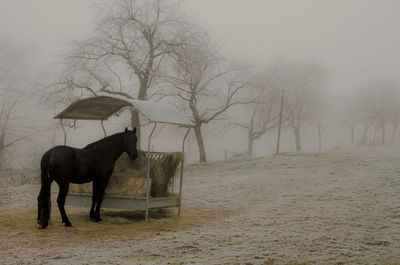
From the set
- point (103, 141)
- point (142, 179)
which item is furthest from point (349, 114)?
point (103, 141)

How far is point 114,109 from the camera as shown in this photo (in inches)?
441

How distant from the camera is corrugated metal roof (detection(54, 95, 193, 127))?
9414mm

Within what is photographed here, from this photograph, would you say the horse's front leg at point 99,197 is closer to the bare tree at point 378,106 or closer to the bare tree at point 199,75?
the bare tree at point 199,75

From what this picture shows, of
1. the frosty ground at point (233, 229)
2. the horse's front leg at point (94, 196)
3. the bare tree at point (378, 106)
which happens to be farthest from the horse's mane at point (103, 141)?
the bare tree at point (378, 106)

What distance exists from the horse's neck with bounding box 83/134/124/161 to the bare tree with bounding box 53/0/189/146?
593 inches

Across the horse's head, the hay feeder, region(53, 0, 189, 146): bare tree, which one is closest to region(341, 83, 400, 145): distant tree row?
region(53, 0, 189, 146): bare tree

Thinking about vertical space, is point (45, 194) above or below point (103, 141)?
below

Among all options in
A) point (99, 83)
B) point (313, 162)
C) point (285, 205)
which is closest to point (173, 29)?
point (99, 83)

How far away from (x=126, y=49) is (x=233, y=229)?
59.7ft

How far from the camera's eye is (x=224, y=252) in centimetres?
639

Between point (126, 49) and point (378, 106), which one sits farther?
point (378, 106)

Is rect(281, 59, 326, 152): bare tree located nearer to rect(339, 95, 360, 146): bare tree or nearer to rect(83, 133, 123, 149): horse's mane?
rect(339, 95, 360, 146): bare tree

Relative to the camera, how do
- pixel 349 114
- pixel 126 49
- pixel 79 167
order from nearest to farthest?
pixel 79 167, pixel 126 49, pixel 349 114

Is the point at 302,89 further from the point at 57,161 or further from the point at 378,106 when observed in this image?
the point at 57,161
